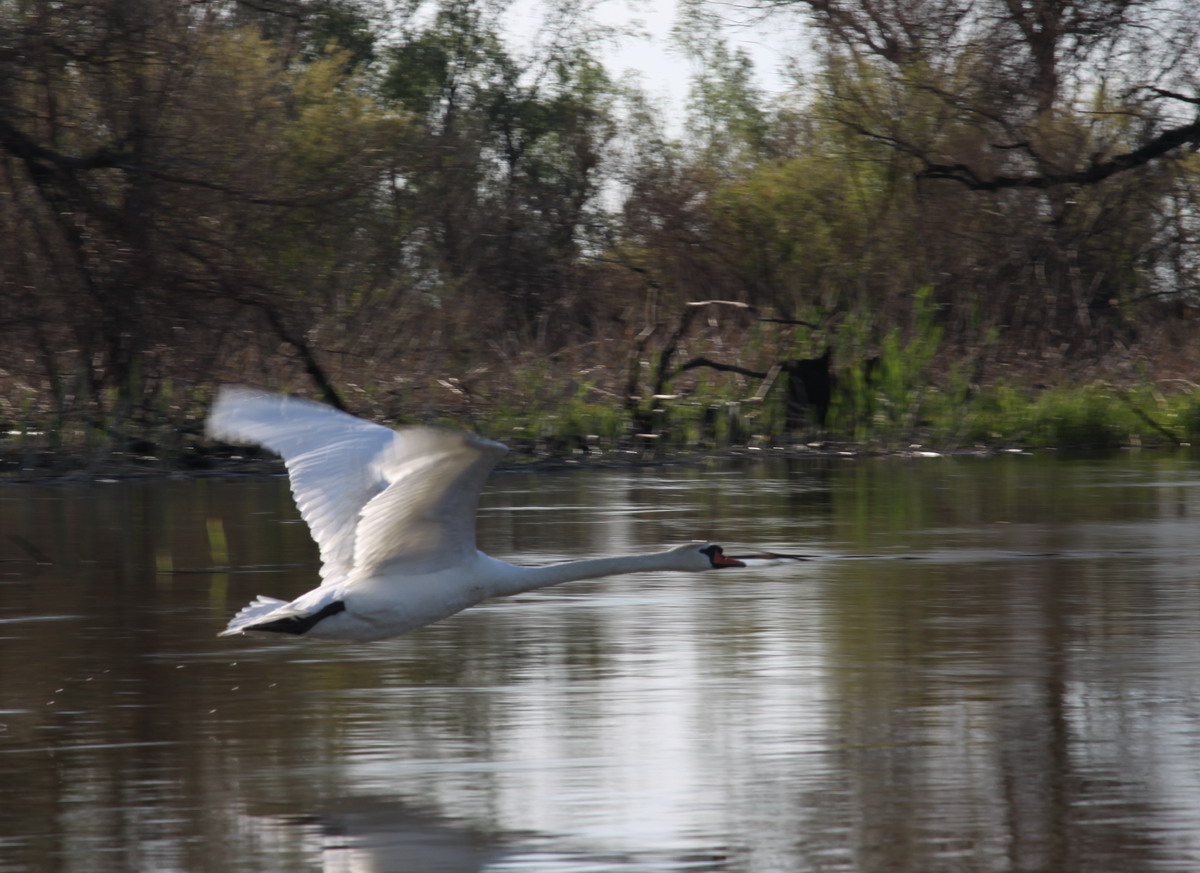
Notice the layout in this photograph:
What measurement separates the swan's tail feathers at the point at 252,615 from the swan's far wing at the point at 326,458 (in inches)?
21.8

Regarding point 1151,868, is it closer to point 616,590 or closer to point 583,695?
point 583,695

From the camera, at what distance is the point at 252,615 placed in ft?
23.0

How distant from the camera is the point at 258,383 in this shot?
19172 mm

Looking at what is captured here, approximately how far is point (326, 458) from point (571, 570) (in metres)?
1.08

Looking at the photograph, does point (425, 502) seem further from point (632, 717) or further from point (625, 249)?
point (625, 249)

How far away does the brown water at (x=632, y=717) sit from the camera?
5.20 meters

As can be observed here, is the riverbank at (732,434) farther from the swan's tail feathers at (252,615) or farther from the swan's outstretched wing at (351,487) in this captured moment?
the swan's tail feathers at (252,615)

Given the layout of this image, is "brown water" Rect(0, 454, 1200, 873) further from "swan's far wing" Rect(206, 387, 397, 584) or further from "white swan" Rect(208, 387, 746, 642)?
"swan's far wing" Rect(206, 387, 397, 584)

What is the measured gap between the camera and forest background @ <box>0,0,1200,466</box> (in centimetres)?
1783

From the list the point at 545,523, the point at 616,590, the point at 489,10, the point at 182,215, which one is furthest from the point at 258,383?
the point at 489,10

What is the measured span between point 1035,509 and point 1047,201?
12685mm

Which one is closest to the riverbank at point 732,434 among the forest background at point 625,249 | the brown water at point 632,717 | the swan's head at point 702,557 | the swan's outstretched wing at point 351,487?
the forest background at point 625,249

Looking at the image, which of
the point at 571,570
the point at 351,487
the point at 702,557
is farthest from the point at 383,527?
the point at 702,557

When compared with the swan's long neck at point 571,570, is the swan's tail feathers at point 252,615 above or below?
below
